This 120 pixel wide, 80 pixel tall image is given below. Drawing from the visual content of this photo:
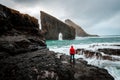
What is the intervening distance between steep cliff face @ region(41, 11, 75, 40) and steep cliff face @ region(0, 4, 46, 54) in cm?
5896

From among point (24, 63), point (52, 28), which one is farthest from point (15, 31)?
point (52, 28)

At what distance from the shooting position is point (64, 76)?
821 centimetres

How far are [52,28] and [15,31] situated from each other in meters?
66.5

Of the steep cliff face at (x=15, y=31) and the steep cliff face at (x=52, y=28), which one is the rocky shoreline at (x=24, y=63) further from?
the steep cliff face at (x=52, y=28)

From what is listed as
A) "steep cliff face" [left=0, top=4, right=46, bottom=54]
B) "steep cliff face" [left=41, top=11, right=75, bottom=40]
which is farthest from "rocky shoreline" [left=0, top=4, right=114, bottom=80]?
"steep cliff face" [left=41, top=11, right=75, bottom=40]

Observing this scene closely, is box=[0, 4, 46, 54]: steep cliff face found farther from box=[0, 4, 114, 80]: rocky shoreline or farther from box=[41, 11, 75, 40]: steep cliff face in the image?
box=[41, 11, 75, 40]: steep cliff face

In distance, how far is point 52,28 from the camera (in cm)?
7819

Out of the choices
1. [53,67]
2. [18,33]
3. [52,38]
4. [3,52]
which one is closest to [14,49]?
[3,52]

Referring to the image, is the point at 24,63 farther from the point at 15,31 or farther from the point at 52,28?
the point at 52,28

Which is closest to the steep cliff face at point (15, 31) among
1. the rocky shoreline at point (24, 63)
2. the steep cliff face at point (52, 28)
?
the rocky shoreline at point (24, 63)

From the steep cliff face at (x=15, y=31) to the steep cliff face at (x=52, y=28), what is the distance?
59.0 meters

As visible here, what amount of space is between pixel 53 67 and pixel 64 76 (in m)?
0.98

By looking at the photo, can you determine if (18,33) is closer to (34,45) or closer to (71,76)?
(34,45)

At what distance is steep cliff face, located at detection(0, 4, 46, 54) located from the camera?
10019 millimetres
